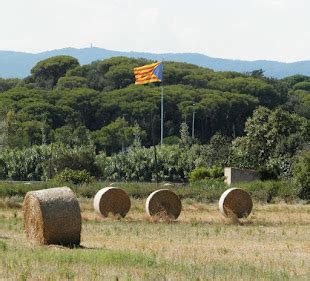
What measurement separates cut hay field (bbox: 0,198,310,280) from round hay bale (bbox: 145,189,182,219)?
400 mm

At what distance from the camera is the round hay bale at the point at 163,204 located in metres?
33.3

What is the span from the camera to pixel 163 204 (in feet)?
110

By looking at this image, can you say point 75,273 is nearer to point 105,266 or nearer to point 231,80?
point 105,266

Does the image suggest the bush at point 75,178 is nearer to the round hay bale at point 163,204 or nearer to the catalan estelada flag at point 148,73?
the catalan estelada flag at point 148,73

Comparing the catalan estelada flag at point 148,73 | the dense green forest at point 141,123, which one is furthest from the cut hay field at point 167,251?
the catalan estelada flag at point 148,73

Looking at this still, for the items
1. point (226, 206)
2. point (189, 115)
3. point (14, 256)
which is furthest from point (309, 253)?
point (189, 115)

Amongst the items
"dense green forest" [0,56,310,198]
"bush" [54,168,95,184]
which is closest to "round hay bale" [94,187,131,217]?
"dense green forest" [0,56,310,198]

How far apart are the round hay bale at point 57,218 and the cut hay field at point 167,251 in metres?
0.48

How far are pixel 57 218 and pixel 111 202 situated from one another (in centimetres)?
1320

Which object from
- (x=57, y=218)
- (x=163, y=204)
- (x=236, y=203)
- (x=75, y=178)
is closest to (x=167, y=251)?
(x=57, y=218)

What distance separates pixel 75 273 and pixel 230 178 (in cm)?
4662

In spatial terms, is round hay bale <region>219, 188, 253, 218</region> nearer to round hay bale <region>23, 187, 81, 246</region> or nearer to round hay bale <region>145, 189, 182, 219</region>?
round hay bale <region>145, 189, 182, 219</region>

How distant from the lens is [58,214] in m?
20.7

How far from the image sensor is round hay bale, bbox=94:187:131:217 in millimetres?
→ 33562
